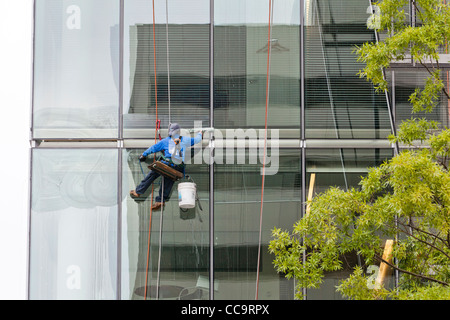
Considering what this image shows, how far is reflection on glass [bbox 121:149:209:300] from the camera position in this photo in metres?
14.9

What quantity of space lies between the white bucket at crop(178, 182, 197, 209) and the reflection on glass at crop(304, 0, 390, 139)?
8.08 feet

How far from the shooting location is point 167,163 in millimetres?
14906

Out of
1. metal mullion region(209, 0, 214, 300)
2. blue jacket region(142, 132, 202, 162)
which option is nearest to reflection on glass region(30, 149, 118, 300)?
blue jacket region(142, 132, 202, 162)

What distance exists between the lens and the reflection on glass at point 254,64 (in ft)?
Result: 50.8

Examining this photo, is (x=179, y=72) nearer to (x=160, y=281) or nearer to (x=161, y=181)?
(x=161, y=181)

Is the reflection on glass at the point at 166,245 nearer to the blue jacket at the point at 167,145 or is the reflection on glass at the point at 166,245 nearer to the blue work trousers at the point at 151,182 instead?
the blue work trousers at the point at 151,182

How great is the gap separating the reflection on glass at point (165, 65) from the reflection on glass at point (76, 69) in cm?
29

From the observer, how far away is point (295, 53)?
51.3ft

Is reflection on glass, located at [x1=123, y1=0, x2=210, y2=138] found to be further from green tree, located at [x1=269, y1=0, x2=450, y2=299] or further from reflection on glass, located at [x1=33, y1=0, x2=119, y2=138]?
green tree, located at [x1=269, y1=0, x2=450, y2=299]

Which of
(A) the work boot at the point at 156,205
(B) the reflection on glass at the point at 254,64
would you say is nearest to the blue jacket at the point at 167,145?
(B) the reflection on glass at the point at 254,64

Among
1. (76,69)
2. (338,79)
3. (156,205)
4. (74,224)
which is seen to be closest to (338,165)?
(338,79)

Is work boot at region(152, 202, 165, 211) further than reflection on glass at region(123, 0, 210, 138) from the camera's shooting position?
No
